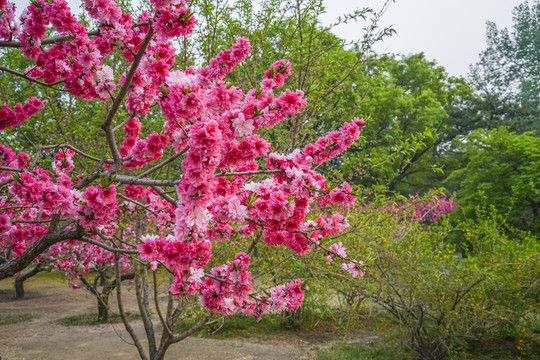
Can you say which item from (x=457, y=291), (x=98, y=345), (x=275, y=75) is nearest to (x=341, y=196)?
(x=275, y=75)

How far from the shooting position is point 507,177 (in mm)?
14297

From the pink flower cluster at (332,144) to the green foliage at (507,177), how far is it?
1126 cm

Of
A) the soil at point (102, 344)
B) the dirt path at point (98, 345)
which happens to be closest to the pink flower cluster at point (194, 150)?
the dirt path at point (98, 345)

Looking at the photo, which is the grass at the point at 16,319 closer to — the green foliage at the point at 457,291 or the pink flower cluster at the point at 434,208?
the green foliage at the point at 457,291

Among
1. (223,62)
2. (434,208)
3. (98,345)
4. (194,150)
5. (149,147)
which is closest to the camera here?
(194,150)

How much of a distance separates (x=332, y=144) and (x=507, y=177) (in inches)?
559

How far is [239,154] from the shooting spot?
230cm

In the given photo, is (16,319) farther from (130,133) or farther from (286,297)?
(286,297)

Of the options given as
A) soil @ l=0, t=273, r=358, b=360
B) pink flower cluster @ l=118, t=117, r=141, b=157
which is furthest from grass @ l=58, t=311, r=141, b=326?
pink flower cluster @ l=118, t=117, r=141, b=157

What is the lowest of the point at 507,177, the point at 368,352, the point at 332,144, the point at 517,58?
the point at 368,352

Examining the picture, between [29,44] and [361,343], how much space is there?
6899mm

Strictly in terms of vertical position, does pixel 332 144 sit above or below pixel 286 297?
above

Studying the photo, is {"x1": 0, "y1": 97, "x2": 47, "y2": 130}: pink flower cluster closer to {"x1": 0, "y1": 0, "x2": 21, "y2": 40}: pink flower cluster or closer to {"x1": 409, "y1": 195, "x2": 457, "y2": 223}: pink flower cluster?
{"x1": 0, "y1": 0, "x2": 21, "y2": 40}: pink flower cluster

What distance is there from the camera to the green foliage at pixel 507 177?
13.1 m
